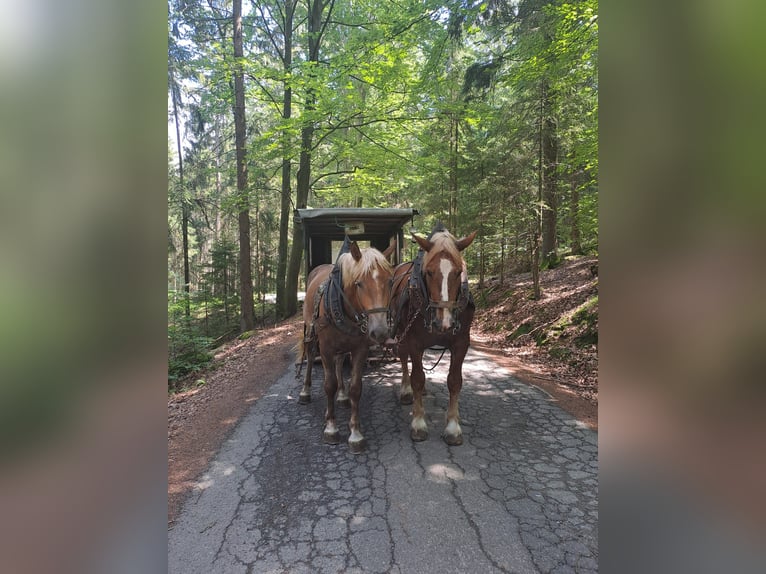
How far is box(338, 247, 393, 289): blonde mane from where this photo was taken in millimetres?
3576

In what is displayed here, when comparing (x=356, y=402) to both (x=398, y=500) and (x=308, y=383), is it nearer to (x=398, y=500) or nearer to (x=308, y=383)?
(x=398, y=500)

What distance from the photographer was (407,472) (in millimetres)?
3281

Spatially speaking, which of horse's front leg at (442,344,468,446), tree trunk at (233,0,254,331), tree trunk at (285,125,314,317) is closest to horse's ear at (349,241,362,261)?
horse's front leg at (442,344,468,446)

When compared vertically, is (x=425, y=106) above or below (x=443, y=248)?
above

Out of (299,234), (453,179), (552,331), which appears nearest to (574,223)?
(453,179)

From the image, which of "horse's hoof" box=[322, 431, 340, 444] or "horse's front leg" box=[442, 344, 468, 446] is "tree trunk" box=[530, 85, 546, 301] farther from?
"horse's hoof" box=[322, 431, 340, 444]

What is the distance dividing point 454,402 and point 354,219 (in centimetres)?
345

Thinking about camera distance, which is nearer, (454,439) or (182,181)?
(454,439)

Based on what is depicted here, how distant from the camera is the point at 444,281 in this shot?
132 inches

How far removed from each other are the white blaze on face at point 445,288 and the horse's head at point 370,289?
21.1 inches

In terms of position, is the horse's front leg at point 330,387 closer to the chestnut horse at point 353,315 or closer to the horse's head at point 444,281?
the chestnut horse at point 353,315

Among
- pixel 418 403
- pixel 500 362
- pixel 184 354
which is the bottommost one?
pixel 184 354
